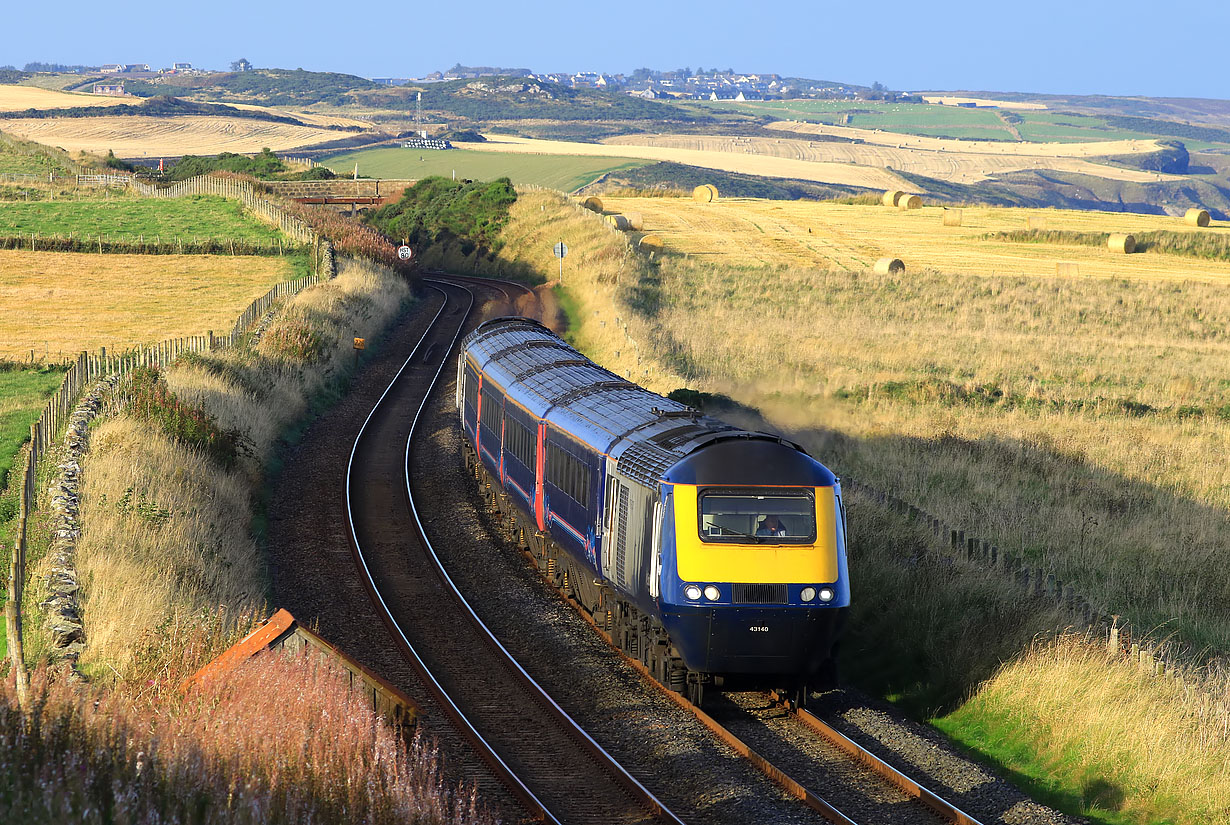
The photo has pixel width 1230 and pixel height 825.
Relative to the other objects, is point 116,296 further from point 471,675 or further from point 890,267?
point 471,675

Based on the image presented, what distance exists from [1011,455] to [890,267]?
32915 millimetres

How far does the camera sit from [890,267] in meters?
58.5

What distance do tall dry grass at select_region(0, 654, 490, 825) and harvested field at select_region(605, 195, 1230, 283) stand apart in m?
53.0

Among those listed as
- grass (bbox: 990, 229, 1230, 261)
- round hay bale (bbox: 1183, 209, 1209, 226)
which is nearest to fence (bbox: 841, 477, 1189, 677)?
grass (bbox: 990, 229, 1230, 261)

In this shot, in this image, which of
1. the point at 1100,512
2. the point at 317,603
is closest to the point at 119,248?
the point at 317,603

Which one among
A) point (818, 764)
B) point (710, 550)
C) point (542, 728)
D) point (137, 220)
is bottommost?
point (542, 728)

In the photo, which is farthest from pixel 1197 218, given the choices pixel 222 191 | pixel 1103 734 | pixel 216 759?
pixel 216 759

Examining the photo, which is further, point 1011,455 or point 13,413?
point 13,413

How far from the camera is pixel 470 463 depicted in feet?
90.0

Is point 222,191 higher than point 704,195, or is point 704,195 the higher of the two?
point 704,195

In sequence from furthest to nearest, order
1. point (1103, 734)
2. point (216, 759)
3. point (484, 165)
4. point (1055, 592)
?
point (484, 165) → point (1055, 592) → point (1103, 734) → point (216, 759)

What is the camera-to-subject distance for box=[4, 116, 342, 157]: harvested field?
538 ft

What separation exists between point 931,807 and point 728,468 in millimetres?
4341

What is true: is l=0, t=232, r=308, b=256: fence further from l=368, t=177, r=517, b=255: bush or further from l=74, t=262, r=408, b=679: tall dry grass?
l=74, t=262, r=408, b=679: tall dry grass
